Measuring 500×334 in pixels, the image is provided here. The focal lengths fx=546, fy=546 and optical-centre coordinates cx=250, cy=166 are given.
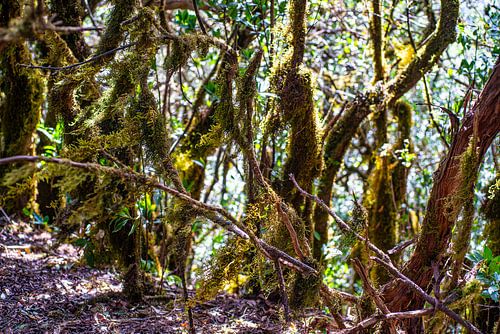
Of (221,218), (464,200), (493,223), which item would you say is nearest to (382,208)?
(493,223)

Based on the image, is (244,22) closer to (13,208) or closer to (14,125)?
(14,125)

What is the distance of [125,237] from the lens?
124 inches

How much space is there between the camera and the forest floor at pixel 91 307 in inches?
110

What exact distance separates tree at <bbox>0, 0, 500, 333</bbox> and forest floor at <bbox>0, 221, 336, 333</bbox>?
18 centimetres

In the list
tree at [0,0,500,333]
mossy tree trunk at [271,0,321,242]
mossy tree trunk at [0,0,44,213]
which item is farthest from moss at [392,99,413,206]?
mossy tree trunk at [0,0,44,213]

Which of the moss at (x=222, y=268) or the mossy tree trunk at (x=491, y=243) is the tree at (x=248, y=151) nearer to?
the moss at (x=222, y=268)

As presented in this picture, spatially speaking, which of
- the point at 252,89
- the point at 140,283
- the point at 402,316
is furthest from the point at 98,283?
the point at 402,316

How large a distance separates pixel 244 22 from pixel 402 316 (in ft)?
7.27

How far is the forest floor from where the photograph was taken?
2.79 meters

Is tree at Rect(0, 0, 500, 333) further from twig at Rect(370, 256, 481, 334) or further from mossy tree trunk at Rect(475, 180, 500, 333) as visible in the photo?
mossy tree trunk at Rect(475, 180, 500, 333)

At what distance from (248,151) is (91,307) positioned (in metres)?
1.34

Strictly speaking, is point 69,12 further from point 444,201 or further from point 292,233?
point 444,201

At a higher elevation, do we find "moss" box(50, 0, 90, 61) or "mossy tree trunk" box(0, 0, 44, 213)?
"moss" box(50, 0, 90, 61)

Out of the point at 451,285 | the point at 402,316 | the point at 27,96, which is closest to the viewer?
the point at 402,316
